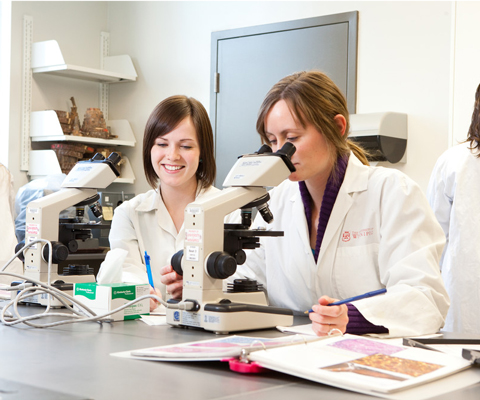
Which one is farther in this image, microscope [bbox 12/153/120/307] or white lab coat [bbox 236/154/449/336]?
microscope [bbox 12/153/120/307]

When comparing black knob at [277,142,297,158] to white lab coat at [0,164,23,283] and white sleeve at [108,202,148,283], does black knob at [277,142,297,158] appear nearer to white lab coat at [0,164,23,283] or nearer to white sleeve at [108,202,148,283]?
white sleeve at [108,202,148,283]

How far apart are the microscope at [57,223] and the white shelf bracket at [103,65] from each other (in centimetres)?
325

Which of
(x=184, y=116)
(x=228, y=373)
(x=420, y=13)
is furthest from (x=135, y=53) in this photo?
(x=228, y=373)

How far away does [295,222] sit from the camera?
1752 mm

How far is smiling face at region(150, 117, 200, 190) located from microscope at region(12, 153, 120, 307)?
19.9 inches

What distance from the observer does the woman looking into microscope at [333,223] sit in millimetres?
1485

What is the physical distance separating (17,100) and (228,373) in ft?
12.5

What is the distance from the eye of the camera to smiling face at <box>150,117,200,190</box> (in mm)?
2215

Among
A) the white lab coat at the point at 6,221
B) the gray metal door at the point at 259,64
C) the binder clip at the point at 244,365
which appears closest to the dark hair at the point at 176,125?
the white lab coat at the point at 6,221

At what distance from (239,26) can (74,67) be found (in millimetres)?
1145

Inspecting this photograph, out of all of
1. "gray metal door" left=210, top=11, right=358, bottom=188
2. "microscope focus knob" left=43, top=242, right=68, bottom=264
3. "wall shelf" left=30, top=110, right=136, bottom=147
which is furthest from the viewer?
"wall shelf" left=30, top=110, right=136, bottom=147

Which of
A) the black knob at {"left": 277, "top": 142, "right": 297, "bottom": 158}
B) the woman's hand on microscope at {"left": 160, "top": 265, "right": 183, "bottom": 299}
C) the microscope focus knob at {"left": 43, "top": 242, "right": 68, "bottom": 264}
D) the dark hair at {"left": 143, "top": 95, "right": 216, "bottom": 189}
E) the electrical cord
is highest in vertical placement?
the dark hair at {"left": 143, "top": 95, "right": 216, "bottom": 189}

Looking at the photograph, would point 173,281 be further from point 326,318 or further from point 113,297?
point 326,318

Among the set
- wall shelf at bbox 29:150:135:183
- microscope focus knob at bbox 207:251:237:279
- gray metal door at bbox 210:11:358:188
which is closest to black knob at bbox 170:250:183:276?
microscope focus knob at bbox 207:251:237:279
